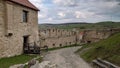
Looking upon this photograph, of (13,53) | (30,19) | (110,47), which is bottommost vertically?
(13,53)

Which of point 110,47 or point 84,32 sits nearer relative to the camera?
point 110,47

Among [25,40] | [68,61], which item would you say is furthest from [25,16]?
[68,61]

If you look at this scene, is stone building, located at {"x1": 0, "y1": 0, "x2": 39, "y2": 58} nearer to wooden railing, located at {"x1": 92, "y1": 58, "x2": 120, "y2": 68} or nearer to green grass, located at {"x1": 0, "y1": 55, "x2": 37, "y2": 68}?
green grass, located at {"x1": 0, "y1": 55, "x2": 37, "y2": 68}

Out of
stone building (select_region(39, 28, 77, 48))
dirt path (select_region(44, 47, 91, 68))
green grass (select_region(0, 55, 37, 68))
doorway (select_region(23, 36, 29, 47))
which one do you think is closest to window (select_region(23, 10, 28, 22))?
doorway (select_region(23, 36, 29, 47))

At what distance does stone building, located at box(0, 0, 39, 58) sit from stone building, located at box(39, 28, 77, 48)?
3.18 metres

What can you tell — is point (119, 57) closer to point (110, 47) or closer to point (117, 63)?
point (117, 63)

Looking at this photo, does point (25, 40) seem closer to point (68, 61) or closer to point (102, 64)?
point (68, 61)

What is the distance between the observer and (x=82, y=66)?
48.2 ft

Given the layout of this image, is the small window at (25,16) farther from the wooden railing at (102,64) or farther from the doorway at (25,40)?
the wooden railing at (102,64)

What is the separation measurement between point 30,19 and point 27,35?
1.91 metres

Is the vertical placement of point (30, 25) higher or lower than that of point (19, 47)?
higher

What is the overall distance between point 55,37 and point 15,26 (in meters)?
10.8

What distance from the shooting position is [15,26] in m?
22.3

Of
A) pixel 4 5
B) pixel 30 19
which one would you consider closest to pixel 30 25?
pixel 30 19
